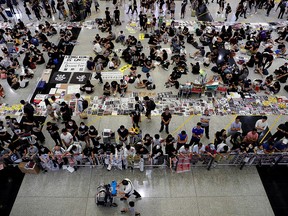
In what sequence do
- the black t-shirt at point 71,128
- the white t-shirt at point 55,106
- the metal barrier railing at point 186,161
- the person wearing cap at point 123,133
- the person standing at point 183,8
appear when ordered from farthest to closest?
the person standing at point 183,8 < the white t-shirt at point 55,106 < the black t-shirt at point 71,128 < the person wearing cap at point 123,133 < the metal barrier railing at point 186,161

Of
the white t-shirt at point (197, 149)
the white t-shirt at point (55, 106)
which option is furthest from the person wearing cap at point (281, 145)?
the white t-shirt at point (55, 106)

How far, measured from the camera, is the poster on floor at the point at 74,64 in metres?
16.2

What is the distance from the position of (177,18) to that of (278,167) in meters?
16.9

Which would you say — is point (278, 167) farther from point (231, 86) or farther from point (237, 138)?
point (231, 86)

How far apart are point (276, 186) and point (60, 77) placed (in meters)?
13.7

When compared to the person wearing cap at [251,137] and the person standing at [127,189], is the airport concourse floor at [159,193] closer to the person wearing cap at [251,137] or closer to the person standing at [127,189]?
the person standing at [127,189]

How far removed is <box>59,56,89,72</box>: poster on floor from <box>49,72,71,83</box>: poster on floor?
48 cm

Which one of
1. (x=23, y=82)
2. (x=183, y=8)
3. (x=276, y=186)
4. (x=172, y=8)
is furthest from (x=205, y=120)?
(x=183, y=8)

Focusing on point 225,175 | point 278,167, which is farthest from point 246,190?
point 278,167

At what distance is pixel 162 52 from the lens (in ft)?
56.0

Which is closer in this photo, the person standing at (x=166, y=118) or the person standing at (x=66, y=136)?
the person standing at (x=66, y=136)

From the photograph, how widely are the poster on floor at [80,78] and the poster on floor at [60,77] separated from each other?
15.6 inches

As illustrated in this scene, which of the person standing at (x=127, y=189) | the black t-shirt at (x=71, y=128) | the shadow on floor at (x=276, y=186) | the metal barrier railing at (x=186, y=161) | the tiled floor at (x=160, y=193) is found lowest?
the shadow on floor at (x=276, y=186)

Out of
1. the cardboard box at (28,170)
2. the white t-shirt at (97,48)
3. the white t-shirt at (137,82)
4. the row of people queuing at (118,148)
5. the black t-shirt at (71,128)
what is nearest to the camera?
the row of people queuing at (118,148)
